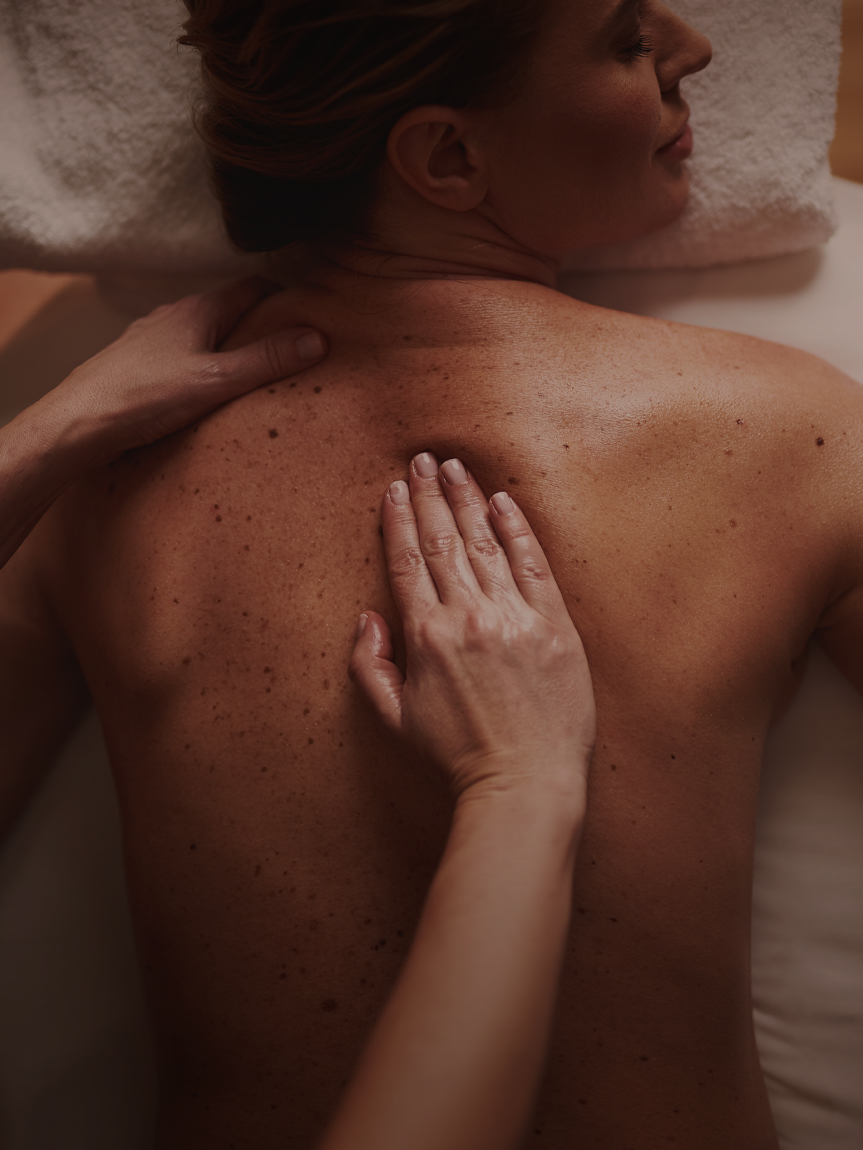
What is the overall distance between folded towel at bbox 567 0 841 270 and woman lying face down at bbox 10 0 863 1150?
20cm

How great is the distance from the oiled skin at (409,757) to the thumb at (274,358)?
1.8 inches

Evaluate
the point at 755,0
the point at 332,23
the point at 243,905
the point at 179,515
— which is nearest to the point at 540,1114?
the point at 243,905

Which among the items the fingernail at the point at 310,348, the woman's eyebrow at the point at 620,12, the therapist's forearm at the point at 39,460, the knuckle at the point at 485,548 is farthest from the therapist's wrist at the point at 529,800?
the woman's eyebrow at the point at 620,12

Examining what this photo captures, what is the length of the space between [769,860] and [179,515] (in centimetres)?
86

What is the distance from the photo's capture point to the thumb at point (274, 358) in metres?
0.96

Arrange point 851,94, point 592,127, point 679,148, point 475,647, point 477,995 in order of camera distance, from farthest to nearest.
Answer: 1. point 851,94
2. point 679,148
3. point 592,127
4. point 475,647
5. point 477,995

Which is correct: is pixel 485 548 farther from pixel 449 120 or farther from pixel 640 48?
pixel 640 48

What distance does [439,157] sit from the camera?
0.91 meters

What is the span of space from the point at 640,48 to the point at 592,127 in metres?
0.12

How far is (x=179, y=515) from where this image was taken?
36.6 inches

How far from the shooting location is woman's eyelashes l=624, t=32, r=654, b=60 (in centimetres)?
89

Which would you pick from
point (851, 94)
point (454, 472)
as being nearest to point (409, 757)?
point (454, 472)

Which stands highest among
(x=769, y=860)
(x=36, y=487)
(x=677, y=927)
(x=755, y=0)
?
(x=755, y=0)

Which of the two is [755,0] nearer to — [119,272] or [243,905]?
[119,272]
